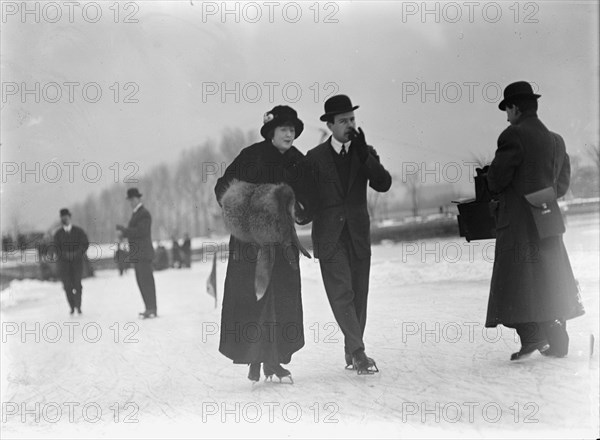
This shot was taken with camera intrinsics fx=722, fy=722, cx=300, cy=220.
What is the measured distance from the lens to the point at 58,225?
620cm

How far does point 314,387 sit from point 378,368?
0.52 metres

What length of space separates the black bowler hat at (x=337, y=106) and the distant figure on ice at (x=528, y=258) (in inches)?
46.9

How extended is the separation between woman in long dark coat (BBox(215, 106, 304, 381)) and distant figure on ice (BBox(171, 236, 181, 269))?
0.84 m

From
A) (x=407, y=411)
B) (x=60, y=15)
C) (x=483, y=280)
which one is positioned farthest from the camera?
(x=60, y=15)

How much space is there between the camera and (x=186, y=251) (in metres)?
6.17

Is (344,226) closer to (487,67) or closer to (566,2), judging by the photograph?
(487,67)

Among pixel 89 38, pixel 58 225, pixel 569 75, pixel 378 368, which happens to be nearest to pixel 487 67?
pixel 569 75

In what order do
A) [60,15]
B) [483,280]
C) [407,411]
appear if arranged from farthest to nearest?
[60,15] → [483,280] → [407,411]

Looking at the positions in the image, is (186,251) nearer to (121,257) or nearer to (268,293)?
(121,257)

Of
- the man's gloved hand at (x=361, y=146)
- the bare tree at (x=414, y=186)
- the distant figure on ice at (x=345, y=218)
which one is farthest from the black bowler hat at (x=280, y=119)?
the bare tree at (x=414, y=186)

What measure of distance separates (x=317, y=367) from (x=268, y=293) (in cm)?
69

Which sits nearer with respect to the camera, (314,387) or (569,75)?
(314,387)

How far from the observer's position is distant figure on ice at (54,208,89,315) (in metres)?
6.18

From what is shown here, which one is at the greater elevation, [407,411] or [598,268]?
[598,268]
